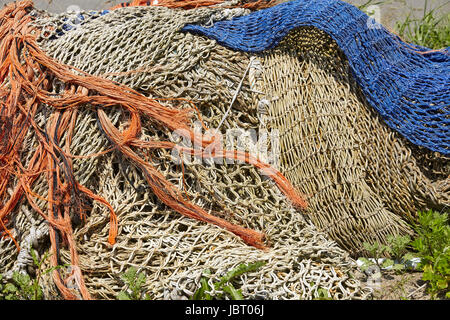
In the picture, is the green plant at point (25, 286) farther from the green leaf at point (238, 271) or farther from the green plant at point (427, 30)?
the green plant at point (427, 30)

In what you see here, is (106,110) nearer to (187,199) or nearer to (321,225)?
(187,199)

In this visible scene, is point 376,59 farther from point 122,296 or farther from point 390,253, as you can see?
point 122,296

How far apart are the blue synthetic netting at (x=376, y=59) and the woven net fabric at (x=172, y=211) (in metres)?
0.23

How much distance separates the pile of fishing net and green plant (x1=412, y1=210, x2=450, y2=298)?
12 centimetres

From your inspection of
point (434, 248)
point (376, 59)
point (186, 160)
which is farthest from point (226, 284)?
point (376, 59)

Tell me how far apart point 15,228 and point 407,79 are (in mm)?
2631

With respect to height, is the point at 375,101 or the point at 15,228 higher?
the point at 375,101

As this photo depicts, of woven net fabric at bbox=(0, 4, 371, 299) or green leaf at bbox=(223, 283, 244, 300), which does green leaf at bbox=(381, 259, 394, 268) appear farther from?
green leaf at bbox=(223, 283, 244, 300)

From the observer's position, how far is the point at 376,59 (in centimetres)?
353

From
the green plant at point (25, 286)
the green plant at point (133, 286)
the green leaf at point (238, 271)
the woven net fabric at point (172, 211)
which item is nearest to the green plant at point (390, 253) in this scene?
the woven net fabric at point (172, 211)

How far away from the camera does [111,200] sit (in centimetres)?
326

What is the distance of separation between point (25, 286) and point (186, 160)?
1144 millimetres
